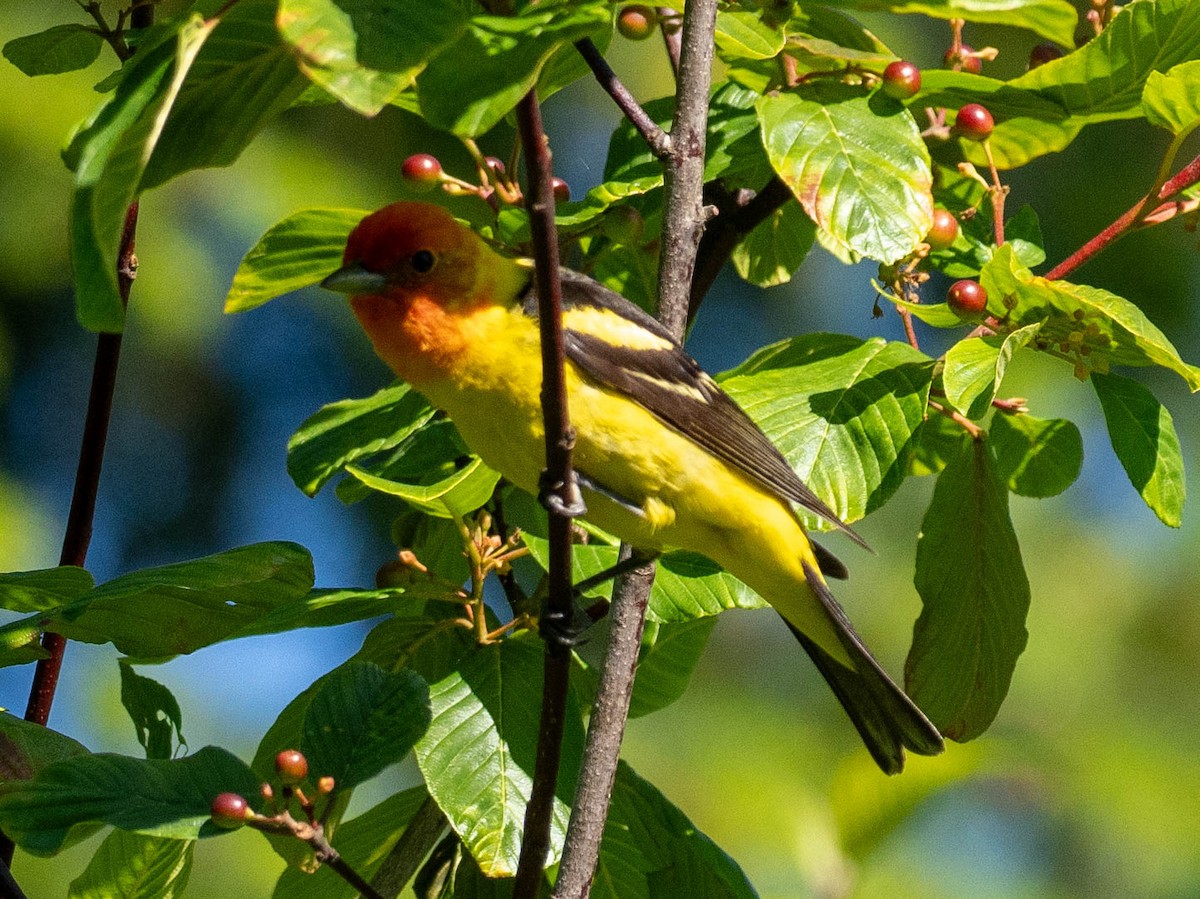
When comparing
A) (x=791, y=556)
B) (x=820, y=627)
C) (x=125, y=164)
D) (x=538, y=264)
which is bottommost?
(x=820, y=627)

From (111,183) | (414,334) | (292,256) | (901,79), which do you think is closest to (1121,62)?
(901,79)

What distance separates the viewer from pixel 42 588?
6.51ft

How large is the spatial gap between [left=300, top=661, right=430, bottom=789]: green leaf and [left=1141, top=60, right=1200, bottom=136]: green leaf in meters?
1.30

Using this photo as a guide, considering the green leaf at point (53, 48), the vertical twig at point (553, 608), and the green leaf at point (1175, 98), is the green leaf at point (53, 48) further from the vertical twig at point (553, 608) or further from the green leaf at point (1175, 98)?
the green leaf at point (1175, 98)

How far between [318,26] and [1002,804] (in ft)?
11.8

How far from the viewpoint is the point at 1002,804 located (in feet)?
13.8

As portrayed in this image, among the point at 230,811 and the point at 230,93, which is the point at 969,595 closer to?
the point at 230,811

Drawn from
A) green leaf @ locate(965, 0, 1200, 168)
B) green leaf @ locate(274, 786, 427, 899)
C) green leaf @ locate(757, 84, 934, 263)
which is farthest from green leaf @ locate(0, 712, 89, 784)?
green leaf @ locate(965, 0, 1200, 168)

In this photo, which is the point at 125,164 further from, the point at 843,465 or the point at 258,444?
the point at 258,444

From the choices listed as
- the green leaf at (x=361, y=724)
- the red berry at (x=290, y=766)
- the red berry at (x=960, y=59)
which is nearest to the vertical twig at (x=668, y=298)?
the green leaf at (x=361, y=724)

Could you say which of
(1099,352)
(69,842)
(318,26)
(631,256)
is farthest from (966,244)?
(69,842)

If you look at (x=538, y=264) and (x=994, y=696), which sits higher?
(x=538, y=264)

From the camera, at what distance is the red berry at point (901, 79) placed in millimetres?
2084

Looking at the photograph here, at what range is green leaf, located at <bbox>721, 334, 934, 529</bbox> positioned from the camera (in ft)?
7.04
